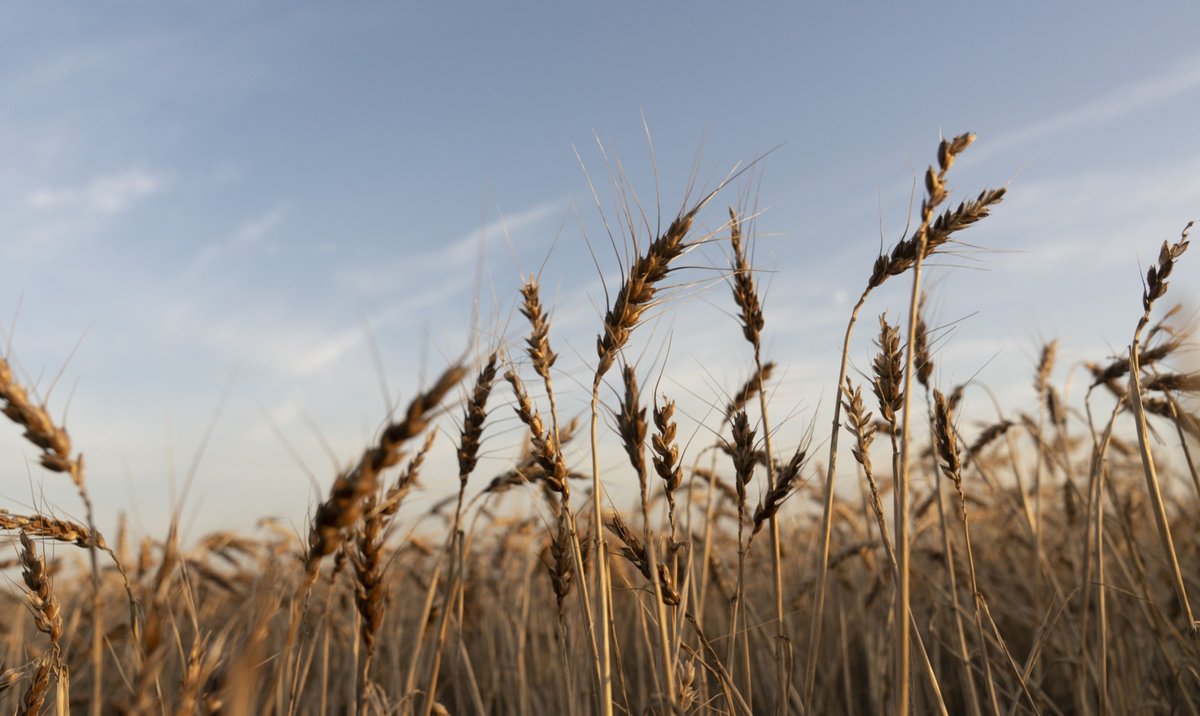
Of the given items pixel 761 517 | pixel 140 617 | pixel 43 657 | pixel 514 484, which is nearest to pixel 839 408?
pixel 761 517

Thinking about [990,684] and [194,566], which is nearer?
[990,684]

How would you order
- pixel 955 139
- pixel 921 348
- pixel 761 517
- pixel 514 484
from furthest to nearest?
pixel 921 348
pixel 514 484
pixel 761 517
pixel 955 139

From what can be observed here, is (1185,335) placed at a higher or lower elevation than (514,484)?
higher

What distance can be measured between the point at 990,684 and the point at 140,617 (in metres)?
1.98

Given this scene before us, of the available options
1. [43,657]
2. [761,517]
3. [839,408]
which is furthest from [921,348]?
[43,657]

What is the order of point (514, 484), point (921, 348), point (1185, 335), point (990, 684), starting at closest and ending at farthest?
point (990, 684)
point (514, 484)
point (921, 348)
point (1185, 335)

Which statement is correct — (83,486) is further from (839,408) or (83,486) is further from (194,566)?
(194,566)

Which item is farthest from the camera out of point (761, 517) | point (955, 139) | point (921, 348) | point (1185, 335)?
point (1185, 335)

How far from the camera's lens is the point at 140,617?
5.76 ft

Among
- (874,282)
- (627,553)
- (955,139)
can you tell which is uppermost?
(955,139)

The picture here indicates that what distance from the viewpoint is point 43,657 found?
170 centimetres

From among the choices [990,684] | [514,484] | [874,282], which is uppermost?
[874,282]

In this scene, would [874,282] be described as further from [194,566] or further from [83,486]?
[194,566]

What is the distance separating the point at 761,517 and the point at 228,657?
1.09 metres
